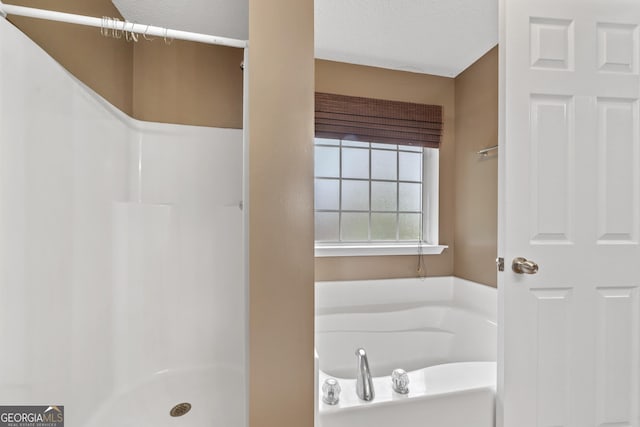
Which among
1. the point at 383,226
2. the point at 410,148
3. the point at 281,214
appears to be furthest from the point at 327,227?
the point at 281,214

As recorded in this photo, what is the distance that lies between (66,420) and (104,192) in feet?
3.34

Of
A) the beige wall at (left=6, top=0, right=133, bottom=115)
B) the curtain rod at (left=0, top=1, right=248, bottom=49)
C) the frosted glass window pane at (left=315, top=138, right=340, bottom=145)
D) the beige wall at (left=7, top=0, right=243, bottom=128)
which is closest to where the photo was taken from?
the curtain rod at (left=0, top=1, right=248, bottom=49)

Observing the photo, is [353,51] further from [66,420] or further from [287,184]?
[66,420]

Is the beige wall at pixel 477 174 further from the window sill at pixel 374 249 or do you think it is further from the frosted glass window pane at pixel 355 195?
the frosted glass window pane at pixel 355 195

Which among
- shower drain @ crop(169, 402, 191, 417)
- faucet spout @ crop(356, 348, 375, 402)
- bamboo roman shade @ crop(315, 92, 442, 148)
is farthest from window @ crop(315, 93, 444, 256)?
shower drain @ crop(169, 402, 191, 417)

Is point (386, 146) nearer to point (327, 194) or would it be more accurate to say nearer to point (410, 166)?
point (410, 166)

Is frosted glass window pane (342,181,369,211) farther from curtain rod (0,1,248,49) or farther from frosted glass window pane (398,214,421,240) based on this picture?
curtain rod (0,1,248,49)

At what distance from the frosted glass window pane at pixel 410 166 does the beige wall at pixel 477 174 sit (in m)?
Answer: 0.30

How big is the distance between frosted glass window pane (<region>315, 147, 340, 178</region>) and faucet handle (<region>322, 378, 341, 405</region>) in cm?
152

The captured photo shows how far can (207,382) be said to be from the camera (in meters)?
1.79

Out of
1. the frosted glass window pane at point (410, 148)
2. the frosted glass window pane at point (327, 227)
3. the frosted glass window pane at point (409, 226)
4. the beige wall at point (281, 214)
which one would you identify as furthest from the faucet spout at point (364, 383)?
the frosted glass window pane at point (410, 148)

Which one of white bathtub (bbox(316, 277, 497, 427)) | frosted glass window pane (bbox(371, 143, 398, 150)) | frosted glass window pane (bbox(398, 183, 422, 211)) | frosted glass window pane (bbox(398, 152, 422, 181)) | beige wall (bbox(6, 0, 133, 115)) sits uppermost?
beige wall (bbox(6, 0, 133, 115))

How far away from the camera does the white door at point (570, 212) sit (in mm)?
1150

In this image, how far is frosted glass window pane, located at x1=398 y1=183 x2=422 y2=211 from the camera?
244cm
